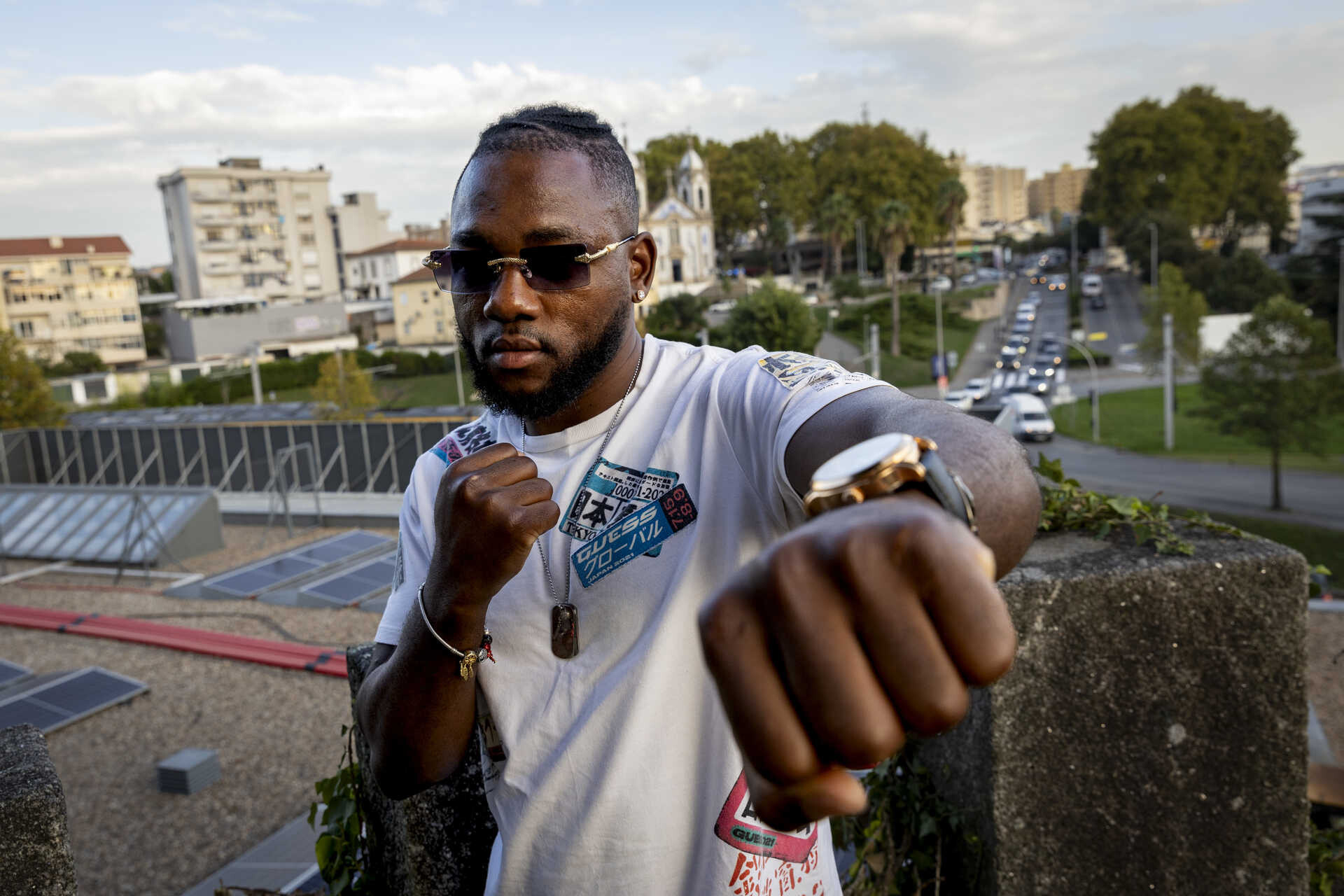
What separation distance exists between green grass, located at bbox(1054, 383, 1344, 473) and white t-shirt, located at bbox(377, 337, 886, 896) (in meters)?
32.7

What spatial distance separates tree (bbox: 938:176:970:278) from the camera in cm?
8069

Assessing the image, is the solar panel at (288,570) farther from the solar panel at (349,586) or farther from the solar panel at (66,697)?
the solar panel at (66,697)

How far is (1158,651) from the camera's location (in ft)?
8.81

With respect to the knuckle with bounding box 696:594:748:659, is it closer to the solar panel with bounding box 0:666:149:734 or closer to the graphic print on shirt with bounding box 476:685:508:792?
the graphic print on shirt with bounding box 476:685:508:792

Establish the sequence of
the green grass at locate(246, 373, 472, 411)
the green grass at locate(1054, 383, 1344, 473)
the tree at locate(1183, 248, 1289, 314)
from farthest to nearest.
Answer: the tree at locate(1183, 248, 1289, 314), the green grass at locate(246, 373, 472, 411), the green grass at locate(1054, 383, 1344, 473)

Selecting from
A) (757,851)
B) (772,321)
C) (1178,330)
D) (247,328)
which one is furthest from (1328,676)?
(247,328)

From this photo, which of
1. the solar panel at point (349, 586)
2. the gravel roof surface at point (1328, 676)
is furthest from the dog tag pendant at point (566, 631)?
the solar panel at point (349, 586)

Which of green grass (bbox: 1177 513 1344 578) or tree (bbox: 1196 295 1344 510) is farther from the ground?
tree (bbox: 1196 295 1344 510)

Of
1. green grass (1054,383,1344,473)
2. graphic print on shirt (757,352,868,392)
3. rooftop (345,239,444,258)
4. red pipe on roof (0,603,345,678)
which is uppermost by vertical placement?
rooftop (345,239,444,258)

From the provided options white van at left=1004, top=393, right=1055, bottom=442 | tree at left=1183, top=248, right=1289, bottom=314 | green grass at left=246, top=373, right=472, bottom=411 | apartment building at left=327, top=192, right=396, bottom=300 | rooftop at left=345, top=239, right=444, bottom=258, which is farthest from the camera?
apartment building at left=327, top=192, right=396, bottom=300

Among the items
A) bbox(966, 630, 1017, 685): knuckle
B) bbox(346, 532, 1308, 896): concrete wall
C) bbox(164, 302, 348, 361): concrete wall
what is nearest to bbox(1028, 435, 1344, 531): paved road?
bbox(346, 532, 1308, 896): concrete wall

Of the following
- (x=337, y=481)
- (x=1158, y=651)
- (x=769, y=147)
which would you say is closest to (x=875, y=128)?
(x=769, y=147)

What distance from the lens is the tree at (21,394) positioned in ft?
112

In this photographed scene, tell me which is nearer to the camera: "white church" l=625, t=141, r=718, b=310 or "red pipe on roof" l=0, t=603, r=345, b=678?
"red pipe on roof" l=0, t=603, r=345, b=678
